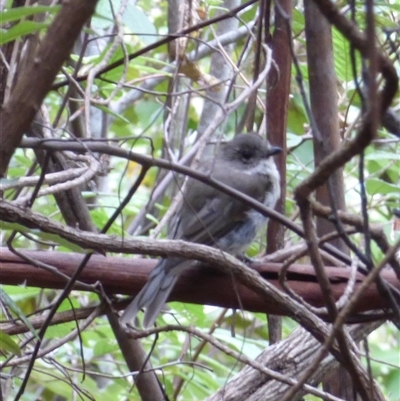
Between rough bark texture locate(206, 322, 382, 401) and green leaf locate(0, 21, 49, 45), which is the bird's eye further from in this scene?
green leaf locate(0, 21, 49, 45)

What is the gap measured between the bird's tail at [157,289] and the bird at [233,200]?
19cm

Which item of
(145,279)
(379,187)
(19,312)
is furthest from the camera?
(379,187)

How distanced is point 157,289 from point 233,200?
3.60 ft

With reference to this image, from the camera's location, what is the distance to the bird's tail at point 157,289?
1.90 m

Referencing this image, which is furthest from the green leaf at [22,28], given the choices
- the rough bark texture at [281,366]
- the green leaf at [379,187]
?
the green leaf at [379,187]

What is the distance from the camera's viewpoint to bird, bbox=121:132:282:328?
287 cm

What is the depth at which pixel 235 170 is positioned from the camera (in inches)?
133

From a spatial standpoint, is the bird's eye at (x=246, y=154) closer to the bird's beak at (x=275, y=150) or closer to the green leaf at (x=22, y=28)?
the bird's beak at (x=275, y=150)

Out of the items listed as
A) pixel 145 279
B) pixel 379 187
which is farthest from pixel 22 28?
pixel 379 187

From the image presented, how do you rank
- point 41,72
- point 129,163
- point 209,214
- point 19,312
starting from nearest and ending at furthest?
point 41,72
point 19,312
point 209,214
point 129,163

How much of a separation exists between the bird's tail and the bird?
0.19 m

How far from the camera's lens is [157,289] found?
1980 mm

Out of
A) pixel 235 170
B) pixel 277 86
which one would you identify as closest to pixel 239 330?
pixel 235 170

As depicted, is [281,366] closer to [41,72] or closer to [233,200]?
[233,200]
